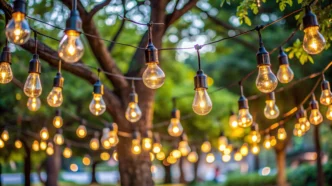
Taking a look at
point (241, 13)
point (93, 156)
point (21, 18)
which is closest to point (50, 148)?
point (241, 13)

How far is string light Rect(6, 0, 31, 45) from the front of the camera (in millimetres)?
2588

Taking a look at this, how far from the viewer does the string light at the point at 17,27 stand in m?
2.59

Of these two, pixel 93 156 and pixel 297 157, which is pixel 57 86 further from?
pixel 297 157

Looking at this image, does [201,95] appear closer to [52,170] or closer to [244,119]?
[244,119]

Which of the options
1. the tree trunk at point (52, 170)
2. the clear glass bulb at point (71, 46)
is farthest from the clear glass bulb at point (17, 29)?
the tree trunk at point (52, 170)

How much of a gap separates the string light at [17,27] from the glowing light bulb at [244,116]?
303 centimetres

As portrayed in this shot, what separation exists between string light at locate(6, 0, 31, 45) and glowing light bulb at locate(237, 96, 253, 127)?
119 inches

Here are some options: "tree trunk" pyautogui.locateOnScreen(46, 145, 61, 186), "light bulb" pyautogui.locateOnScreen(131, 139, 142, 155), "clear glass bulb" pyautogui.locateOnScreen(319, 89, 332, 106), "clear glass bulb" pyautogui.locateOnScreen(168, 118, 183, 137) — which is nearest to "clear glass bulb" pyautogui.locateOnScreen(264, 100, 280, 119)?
"clear glass bulb" pyautogui.locateOnScreen(319, 89, 332, 106)

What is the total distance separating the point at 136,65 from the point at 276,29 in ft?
21.2

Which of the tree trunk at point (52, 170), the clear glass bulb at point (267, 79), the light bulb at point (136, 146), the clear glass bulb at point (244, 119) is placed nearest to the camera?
the clear glass bulb at point (267, 79)

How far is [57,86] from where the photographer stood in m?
4.57

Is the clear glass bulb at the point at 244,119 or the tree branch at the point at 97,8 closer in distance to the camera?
the clear glass bulb at the point at 244,119

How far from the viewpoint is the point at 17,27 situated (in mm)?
2600

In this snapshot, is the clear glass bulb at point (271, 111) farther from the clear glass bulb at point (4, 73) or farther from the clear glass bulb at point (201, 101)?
the clear glass bulb at point (4, 73)
